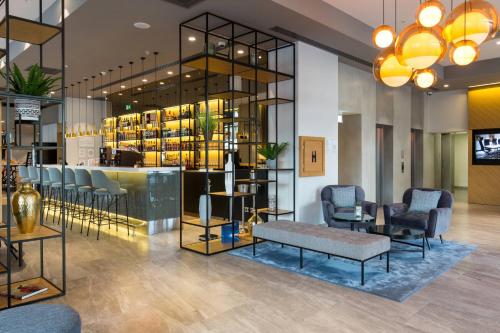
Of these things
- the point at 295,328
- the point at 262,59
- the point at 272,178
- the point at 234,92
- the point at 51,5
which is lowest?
the point at 295,328

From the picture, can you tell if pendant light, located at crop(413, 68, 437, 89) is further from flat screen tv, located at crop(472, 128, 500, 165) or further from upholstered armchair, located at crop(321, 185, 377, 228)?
flat screen tv, located at crop(472, 128, 500, 165)

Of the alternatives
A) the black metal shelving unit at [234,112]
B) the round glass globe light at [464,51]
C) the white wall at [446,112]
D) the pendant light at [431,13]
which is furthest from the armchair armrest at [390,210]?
the white wall at [446,112]

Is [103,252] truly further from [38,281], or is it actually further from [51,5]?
[51,5]

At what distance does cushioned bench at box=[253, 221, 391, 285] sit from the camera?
377 cm

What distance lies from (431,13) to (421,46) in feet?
0.92

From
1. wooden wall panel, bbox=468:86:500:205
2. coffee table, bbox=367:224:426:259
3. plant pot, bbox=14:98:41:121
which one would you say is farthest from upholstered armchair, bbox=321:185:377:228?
wooden wall panel, bbox=468:86:500:205

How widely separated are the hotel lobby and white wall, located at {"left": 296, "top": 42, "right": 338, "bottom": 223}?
4cm

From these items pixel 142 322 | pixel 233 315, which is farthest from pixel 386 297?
pixel 142 322

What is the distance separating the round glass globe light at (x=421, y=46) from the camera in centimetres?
324

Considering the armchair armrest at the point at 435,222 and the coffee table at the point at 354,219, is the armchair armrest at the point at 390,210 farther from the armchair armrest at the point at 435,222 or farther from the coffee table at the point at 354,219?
the armchair armrest at the point at 435,222

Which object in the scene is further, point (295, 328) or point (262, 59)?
point (262, 59)

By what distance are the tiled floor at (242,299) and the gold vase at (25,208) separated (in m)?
0.76

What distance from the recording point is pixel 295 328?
9.32 ft

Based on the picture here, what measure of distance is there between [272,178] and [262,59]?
2.15 m
